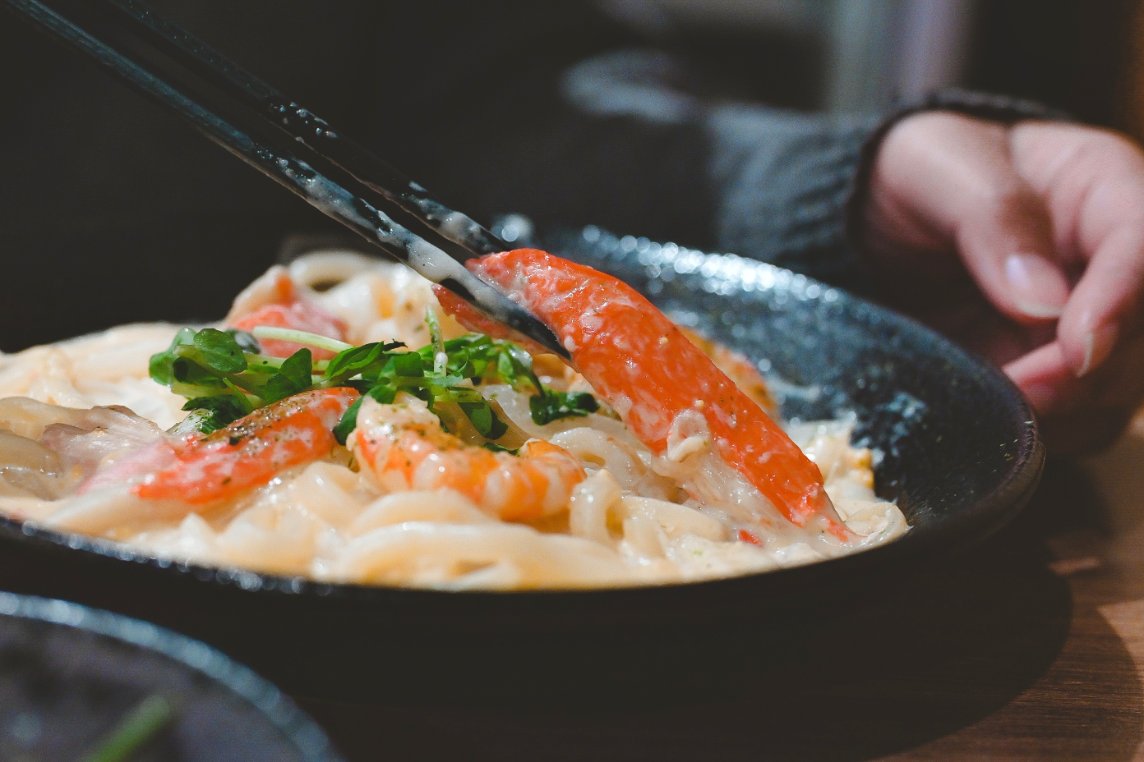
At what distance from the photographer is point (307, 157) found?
1.34 meters

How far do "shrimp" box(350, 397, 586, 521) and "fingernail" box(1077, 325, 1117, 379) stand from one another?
3.34 ft

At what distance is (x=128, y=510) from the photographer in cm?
104

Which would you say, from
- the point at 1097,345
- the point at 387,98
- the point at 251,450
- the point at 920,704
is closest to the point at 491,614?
the point at 251,450

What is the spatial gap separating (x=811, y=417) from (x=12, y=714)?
1391 millimetres

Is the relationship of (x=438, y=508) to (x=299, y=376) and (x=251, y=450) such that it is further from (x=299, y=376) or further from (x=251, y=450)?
(x=299, y=376)

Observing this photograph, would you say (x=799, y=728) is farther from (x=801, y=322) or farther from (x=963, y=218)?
(x=963, y=218)

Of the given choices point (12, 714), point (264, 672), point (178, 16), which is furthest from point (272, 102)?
point (178, 16)

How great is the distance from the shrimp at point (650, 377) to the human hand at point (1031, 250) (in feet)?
2.42

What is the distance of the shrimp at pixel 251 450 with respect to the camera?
1059 millimetres

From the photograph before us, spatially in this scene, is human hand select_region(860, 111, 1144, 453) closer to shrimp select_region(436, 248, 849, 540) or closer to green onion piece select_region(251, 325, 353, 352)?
shrimp select_region(436, 248, 849, 540)

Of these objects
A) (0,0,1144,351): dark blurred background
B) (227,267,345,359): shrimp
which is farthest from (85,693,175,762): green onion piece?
(0,0,1144,351): dark blurred background

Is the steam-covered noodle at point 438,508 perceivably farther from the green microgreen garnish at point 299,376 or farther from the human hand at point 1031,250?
the human hand at point 1031,250

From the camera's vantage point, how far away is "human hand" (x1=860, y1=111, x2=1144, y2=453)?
1722 millimetres

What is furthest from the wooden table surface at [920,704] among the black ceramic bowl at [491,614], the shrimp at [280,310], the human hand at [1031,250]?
the shrimp at [280,310]
